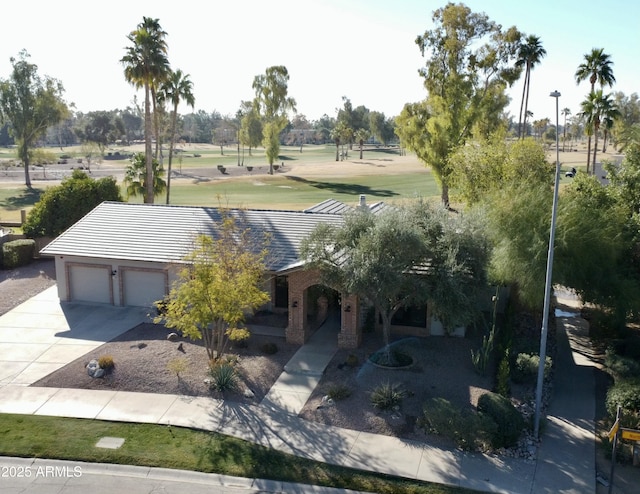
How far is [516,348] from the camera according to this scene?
21297 mm

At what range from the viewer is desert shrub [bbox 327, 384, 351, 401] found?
58.7ft

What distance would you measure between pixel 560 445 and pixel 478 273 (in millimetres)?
5544

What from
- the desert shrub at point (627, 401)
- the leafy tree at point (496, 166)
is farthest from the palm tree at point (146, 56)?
the desert shrub at point (627, 401)

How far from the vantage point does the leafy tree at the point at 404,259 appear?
715 inches

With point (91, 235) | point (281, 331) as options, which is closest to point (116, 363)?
point (281, 331)

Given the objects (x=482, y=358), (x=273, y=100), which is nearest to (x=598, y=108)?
(x=482, y=358)

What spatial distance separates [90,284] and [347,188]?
47.9 m

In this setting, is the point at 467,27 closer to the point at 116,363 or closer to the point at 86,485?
the point at 116,363

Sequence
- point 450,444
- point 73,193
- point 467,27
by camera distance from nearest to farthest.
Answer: point 450,444 → point 73,193 → point 467,27

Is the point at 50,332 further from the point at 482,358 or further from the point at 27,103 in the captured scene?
the point at 27,103

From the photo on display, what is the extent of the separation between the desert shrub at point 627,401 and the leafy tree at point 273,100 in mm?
70695

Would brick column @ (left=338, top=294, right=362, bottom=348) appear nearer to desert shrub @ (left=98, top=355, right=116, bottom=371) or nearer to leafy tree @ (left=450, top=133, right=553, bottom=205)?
desert shrub @ (left=98, top=355, right=116, bottom=371)

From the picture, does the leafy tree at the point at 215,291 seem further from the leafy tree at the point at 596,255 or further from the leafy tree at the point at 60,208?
the leafy tree at the point at 60,208

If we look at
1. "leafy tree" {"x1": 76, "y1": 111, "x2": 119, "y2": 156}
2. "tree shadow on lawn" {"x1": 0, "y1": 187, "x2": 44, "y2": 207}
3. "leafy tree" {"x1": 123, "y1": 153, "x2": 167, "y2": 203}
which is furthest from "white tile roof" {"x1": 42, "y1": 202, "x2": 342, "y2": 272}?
"leafy tree" {"x1": 76, "y1": 111, "x2": 119, "y2": 156}
